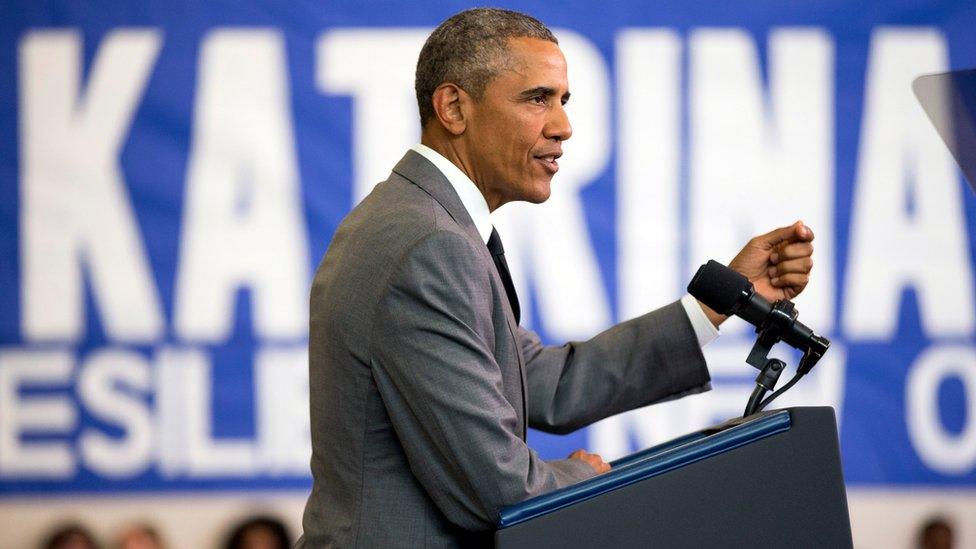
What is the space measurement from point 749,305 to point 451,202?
0.52m

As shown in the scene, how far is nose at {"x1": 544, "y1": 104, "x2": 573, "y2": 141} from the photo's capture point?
2.14 meters

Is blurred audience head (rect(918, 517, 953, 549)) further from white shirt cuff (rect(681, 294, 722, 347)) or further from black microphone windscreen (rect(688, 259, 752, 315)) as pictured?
black microphone windscreen (rect(688, 259, 752, 315))

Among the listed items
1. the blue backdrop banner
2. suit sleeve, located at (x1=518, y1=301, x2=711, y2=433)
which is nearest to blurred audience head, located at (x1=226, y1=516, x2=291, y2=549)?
the blue backdrop banner

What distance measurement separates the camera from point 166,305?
13.6ft

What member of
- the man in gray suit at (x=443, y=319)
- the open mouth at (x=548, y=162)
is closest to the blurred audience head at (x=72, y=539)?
the man in gray suit at (x=443, y=319)

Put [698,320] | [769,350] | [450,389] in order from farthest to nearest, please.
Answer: [698,320]
[769,350]
[450,389]

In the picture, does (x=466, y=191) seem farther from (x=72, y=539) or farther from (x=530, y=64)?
(x=72, y=539)

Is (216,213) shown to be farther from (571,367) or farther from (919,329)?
(919,329)

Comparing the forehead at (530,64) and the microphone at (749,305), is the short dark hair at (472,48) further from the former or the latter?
the microphone at (749,305)

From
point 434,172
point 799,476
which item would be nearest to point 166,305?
point 434,172

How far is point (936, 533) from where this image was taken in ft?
13.5

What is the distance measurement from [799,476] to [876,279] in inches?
106

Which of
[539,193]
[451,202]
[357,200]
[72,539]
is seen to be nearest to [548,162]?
[539,193]

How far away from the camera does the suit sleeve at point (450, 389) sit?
170 cm
